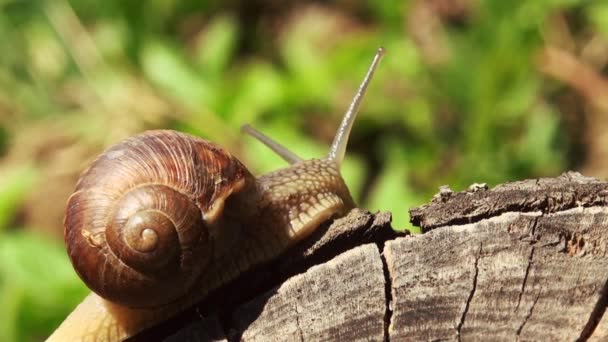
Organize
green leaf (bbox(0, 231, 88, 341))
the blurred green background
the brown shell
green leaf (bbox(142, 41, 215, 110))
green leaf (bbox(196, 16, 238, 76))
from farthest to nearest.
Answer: green leaf (bbox(196, 16, 238, 76))
green leaf (bbox(142, 41, 215, 110))
the blurred green background
green leaf (bbox(0, 231, 88, 341))
the brown shell

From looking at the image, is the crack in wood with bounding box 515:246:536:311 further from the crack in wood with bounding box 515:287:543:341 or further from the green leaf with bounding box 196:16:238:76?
the green leaf with bounding box 196:16:238:76

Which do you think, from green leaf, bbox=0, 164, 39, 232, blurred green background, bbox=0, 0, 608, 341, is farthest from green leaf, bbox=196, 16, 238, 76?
green leaf, bbox=0, 164, 39, 232

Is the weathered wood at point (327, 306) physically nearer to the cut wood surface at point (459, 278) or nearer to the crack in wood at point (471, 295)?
the cut wood surface at point (459, 278)

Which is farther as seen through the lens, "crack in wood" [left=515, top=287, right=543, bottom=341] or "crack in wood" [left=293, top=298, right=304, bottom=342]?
"crack in wood" [left=293, top=298, right=304, bottom=342]

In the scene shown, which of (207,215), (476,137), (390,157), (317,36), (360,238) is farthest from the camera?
(317,36)

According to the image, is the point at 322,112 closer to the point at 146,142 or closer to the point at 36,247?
the point at 36,247

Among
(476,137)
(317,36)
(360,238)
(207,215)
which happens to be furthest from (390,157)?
(360,238)

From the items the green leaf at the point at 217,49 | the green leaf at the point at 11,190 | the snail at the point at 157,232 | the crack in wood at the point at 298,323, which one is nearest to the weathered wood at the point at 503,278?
the crack in wood at the point at 298,323

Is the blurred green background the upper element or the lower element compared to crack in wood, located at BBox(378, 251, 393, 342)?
upper
